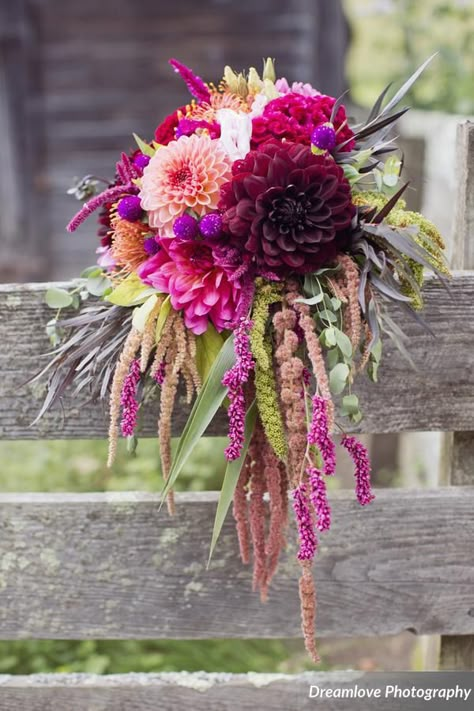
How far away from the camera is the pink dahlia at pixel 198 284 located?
4.01ft

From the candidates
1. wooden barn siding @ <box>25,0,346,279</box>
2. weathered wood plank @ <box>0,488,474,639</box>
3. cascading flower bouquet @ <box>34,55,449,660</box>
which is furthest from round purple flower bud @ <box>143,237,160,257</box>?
wooden barn siding @ <box>25,0,346,279</box>

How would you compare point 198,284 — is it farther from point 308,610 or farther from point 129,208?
point 308,610

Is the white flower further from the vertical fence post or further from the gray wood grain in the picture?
the gray wood grain

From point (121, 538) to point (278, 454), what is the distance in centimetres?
55

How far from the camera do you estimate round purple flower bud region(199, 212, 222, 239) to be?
1.20 metres

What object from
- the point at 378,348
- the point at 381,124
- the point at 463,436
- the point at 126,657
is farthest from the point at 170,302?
the point at 126,657

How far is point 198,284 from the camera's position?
1.22 m

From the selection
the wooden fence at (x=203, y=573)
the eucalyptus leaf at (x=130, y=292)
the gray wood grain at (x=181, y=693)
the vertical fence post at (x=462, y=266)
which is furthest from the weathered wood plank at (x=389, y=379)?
the gray wood grain at (x=181, y=693)

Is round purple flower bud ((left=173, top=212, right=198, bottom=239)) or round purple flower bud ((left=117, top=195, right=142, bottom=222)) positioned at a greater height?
round purple flower bud ((left=117, top=195, right=142, bottom=222))

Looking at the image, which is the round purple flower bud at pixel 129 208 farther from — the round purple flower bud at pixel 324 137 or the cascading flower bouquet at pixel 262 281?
the round purple flower bud at pixel 324 137

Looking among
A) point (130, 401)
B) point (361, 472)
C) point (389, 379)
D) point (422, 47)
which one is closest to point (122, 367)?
point (130, 401)

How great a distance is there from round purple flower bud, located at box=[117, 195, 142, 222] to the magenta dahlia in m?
0.22

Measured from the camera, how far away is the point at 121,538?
1591mm

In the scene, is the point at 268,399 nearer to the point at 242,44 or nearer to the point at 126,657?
the point at 126,657
